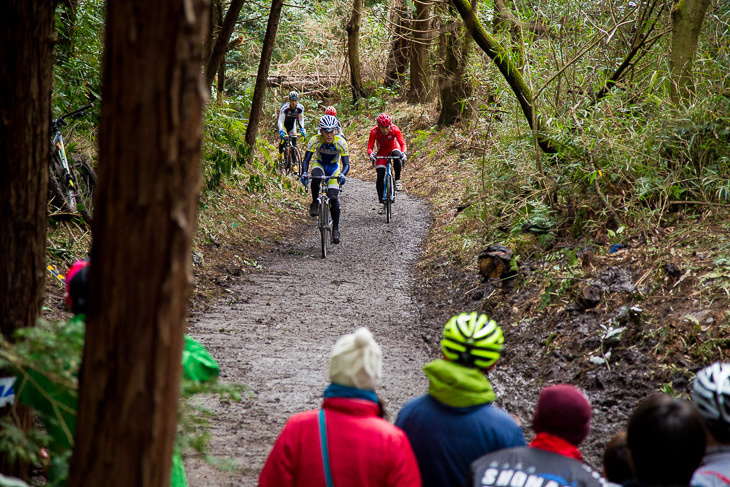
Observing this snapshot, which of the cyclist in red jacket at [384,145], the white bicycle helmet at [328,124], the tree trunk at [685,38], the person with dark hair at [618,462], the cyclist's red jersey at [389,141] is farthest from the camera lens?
the cyclist's red jersey at [389,141]

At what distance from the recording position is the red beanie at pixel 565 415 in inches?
100

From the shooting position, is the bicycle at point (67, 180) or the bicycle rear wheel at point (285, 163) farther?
the bicycle rear wheel at point (285, 163)

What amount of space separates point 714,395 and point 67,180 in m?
7.69

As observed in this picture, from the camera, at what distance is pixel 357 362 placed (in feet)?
8.87

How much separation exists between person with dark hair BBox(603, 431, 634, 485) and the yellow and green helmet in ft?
2.07

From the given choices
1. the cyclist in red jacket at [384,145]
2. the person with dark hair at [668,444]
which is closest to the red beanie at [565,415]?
the person with dark hair at [668,444]

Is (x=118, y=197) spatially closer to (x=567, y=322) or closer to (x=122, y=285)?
(x=122, y=285)

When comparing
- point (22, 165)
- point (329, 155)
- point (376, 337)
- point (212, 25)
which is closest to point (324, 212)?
point (329, 155)

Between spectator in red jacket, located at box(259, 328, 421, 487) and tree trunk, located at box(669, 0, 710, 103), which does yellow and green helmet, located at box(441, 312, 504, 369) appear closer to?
spectator in red jacket, located at box(259, 328, 421, 487)

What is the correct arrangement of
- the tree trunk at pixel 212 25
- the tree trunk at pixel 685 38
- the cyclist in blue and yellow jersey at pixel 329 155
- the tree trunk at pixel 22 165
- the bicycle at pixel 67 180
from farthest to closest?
the tree trunk at pixel 212 25, the cyclist in blue and yellow jersey at pixel 329 155, the tree trunk at pixel 685 38, the bicycle at pixel 67 180, the tree trunk at pixel 22 165

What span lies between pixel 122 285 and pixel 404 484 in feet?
4.87

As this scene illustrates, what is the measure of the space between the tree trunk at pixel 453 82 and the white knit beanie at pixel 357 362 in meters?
15.4

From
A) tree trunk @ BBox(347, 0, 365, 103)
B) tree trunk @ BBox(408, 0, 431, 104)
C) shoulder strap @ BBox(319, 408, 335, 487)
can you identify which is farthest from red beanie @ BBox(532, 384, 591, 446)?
tree trunk @ BBox(347, 0, 365, 103)

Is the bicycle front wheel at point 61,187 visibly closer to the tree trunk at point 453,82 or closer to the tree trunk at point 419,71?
the tree trunk at point 453,82
